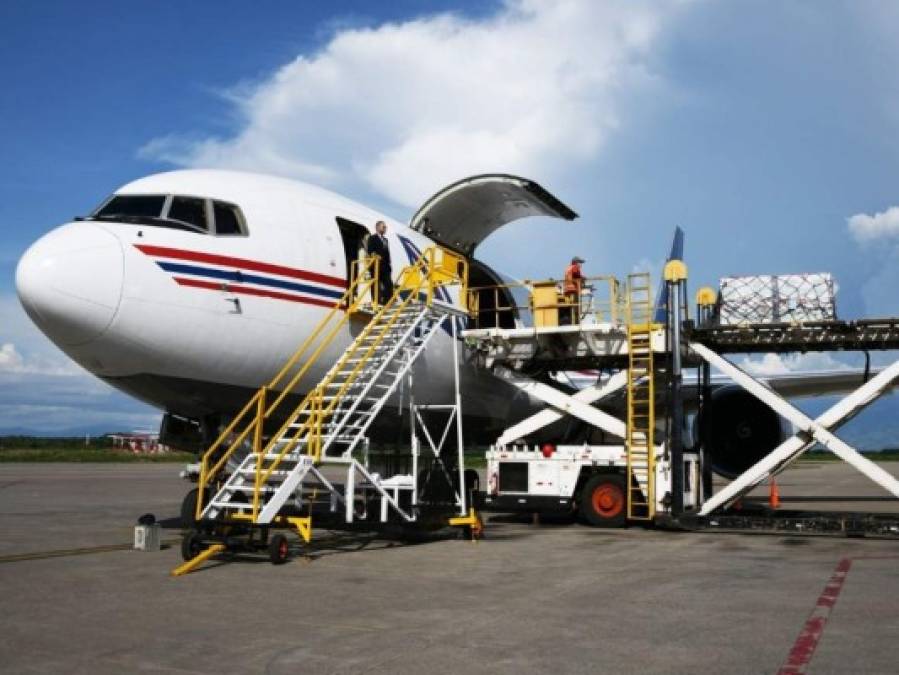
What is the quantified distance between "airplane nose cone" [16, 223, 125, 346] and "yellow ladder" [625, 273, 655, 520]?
26.4 ft

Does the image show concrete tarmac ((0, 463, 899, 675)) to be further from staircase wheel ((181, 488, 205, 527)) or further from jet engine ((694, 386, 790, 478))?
jet engine ((694, 386, 790, 478))

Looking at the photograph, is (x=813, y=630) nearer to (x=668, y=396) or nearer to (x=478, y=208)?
(x=668, y=396)

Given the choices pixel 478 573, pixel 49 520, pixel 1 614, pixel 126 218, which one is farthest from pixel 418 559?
pixel 49 520

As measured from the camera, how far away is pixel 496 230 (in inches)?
735

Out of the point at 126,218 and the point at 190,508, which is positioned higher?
the point at 126,218

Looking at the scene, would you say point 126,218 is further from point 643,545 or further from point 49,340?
point 643,545

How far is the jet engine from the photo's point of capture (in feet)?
60.6

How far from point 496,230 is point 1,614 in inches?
529

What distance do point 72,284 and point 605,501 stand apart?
29.8 feet

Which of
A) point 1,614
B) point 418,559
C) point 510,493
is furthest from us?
point 510,493

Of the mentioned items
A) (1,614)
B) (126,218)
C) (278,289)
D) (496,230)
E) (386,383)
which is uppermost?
(496,230)

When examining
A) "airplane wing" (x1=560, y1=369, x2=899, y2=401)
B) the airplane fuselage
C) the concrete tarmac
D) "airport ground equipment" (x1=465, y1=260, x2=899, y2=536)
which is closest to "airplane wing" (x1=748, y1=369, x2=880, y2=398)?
"airplane wing" (x1=560, y1=369, x2=899, y2=401)

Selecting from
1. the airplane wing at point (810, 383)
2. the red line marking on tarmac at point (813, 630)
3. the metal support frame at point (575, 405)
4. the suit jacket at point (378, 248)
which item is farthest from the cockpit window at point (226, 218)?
the airplane wing at point (810, 383)

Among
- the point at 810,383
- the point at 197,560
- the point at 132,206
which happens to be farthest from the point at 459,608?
the point at 810,383
